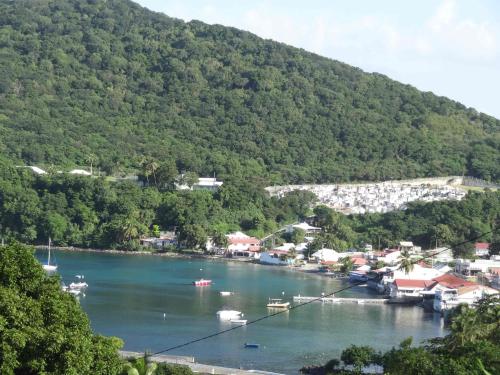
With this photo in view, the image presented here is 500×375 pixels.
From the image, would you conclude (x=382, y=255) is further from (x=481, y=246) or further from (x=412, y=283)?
(x=412, y=283)

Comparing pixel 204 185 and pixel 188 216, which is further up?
pixel 204 185

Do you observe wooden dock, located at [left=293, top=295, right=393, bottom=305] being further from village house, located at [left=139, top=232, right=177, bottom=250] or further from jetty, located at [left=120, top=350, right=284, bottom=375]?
village house, located at [left=139, top=232, right=177, bottom=250]

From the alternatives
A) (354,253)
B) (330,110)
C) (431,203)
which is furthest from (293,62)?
(354,253)

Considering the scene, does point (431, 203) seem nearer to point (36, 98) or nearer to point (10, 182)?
point (10, 182)

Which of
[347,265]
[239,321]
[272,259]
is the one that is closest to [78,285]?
[239,321]

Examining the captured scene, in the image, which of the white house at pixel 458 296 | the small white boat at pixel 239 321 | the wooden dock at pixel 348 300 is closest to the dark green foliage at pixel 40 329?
the small white boat at pixel 239 321
